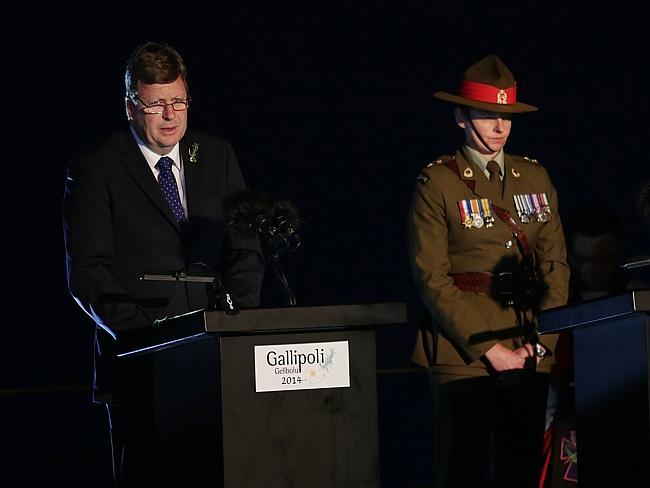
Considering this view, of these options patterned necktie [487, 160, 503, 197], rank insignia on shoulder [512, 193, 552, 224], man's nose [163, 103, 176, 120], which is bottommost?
rank insignia on shoulder [512, 193, 552, 224]

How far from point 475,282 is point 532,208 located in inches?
10.9

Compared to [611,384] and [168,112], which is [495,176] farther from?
[611,384]

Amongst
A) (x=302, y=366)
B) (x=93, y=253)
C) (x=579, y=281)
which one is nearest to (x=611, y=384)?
(x=302, y=366)

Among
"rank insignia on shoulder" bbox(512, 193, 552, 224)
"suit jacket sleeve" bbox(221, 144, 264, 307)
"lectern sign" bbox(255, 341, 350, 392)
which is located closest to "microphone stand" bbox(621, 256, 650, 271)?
"lectern sign" bbox(255, 341, 350, 392)

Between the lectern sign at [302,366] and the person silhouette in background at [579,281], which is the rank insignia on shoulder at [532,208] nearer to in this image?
the person silhouette in background at [579,281]

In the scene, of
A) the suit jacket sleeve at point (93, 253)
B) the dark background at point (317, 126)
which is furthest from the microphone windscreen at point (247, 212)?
the dark background at point (317, 126)

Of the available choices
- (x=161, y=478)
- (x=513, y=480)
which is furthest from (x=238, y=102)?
(x=161, y=478)

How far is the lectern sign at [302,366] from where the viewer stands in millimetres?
2787

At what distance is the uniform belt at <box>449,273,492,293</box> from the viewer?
376 cm

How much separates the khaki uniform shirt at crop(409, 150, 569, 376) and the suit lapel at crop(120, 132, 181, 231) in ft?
2.31

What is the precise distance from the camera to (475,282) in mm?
3770

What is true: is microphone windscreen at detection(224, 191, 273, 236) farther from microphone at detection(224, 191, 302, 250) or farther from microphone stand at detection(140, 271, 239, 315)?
microphone stand at detection(140, 271, 239, 315)

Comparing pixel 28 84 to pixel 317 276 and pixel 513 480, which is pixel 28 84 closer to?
pixel 317 276

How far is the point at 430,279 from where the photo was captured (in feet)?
12.2
